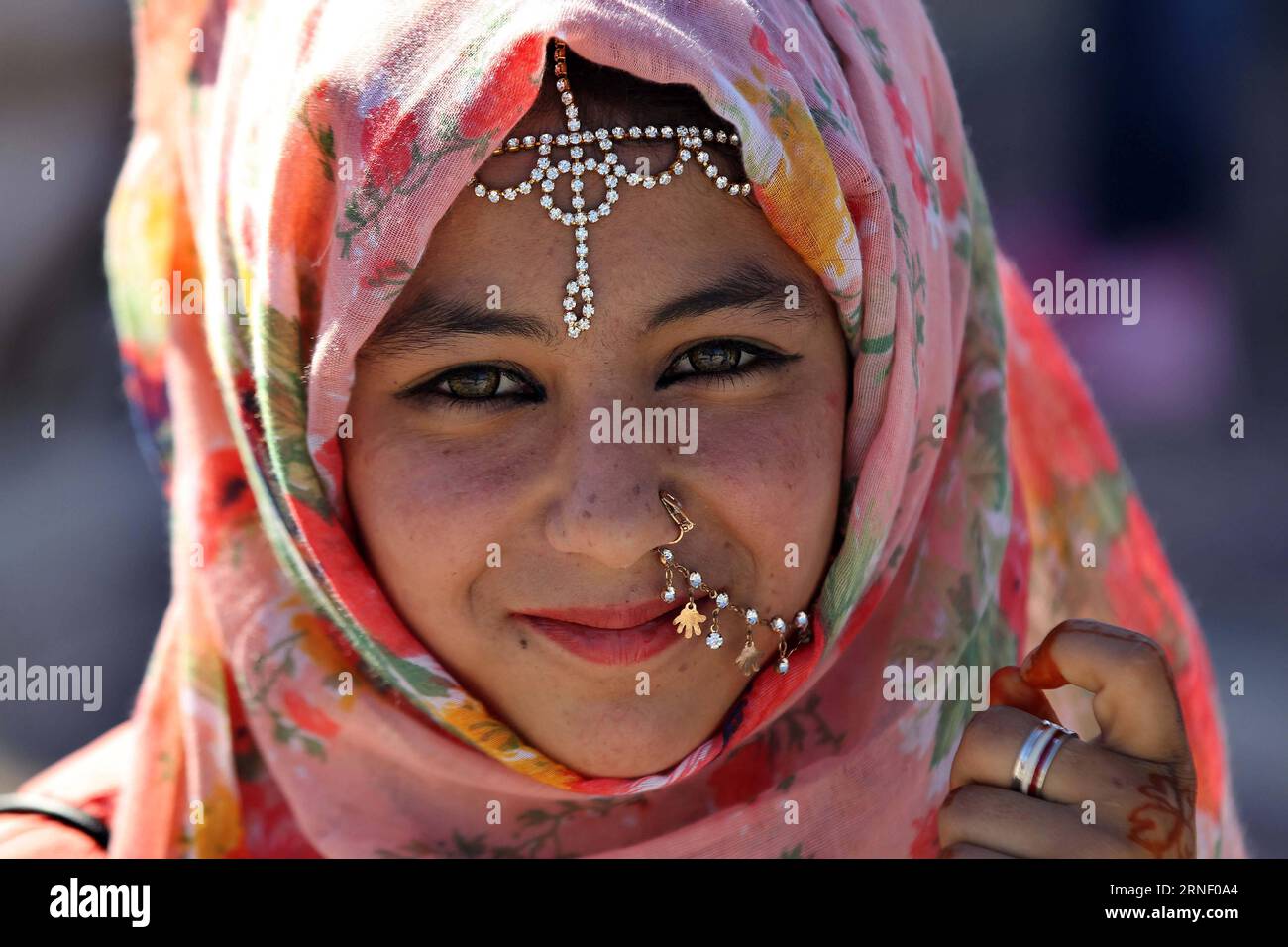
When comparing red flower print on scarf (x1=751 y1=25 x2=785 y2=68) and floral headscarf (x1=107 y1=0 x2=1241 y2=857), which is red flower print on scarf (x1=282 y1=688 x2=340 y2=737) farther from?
red flower print on scarf (x1=751 y1=25 x2=785 y2=68)

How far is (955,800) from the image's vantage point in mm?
1071

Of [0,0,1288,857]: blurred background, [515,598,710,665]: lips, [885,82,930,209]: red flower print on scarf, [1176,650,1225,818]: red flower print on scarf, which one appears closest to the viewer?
[515,598,710,665]: lips

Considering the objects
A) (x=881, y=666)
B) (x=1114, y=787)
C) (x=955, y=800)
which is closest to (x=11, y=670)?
(x=881, y=666)

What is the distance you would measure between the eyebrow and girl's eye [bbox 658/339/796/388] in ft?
0.15

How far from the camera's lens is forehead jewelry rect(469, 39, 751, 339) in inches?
42.1

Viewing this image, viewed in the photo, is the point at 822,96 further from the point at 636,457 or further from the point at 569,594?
the point at 569,594

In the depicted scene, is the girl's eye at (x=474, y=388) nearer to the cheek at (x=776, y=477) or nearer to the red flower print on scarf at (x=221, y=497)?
the cheek at (x=776, y=477)

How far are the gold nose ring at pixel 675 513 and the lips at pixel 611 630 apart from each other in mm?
75

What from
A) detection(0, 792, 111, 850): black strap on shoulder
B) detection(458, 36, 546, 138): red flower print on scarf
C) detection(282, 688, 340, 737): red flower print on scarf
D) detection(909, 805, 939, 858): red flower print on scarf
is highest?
detection(458, 36, 546, 138): red flower print on scarf

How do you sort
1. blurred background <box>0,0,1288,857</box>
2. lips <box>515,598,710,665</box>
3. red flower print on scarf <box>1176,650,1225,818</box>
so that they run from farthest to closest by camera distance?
blurred background <box>0,0,1288,857</box>
red flower print on scarf <box>1176,650,1225,818</box>
lips <box>515,598,710,665</box>

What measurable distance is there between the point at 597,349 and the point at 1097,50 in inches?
65.8

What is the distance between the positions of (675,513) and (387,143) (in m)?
0.43

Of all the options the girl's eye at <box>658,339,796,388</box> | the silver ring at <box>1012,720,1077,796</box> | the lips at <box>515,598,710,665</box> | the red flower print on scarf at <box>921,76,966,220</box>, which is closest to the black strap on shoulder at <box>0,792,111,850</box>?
the lips at <box>515,598,710,665</box>
